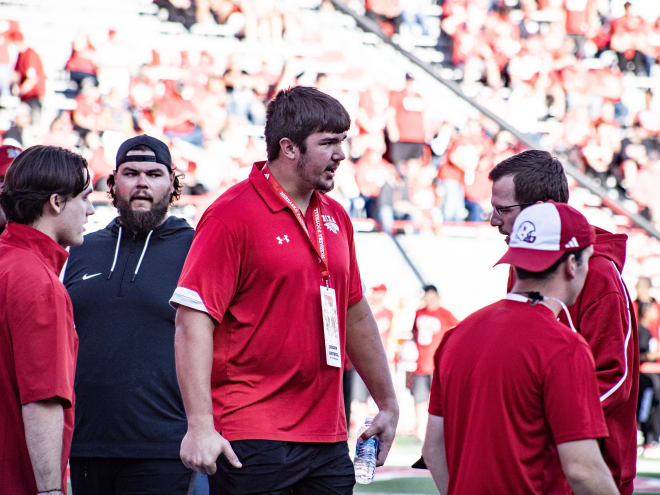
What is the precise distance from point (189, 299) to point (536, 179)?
1.16 metres

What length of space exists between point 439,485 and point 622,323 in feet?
2.53

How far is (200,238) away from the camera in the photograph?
338 cm

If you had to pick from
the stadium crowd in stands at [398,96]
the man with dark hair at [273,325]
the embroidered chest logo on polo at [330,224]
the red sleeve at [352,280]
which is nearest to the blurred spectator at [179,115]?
the stadium crowd in stands at [398,96]

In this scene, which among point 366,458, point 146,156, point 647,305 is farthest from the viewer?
point 647,305

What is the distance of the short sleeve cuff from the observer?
3.25 meters

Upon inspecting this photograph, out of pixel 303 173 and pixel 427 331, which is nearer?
pixel 303 173

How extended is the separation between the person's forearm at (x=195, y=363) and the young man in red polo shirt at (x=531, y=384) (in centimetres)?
77

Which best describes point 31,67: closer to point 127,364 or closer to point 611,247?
point 127,364

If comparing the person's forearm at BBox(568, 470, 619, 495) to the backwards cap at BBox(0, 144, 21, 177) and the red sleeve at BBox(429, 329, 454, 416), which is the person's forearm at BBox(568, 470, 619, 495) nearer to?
the red sleeve at BBox(429, 329, 454, 416)

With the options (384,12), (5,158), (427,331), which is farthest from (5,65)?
(5,158)

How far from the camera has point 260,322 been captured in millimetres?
3346

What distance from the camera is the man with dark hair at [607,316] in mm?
3191

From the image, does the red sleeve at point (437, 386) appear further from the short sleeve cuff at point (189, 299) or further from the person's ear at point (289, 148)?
the person's ear at point (289, 148)

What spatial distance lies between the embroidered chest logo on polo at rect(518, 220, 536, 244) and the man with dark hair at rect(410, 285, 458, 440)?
848 cm
